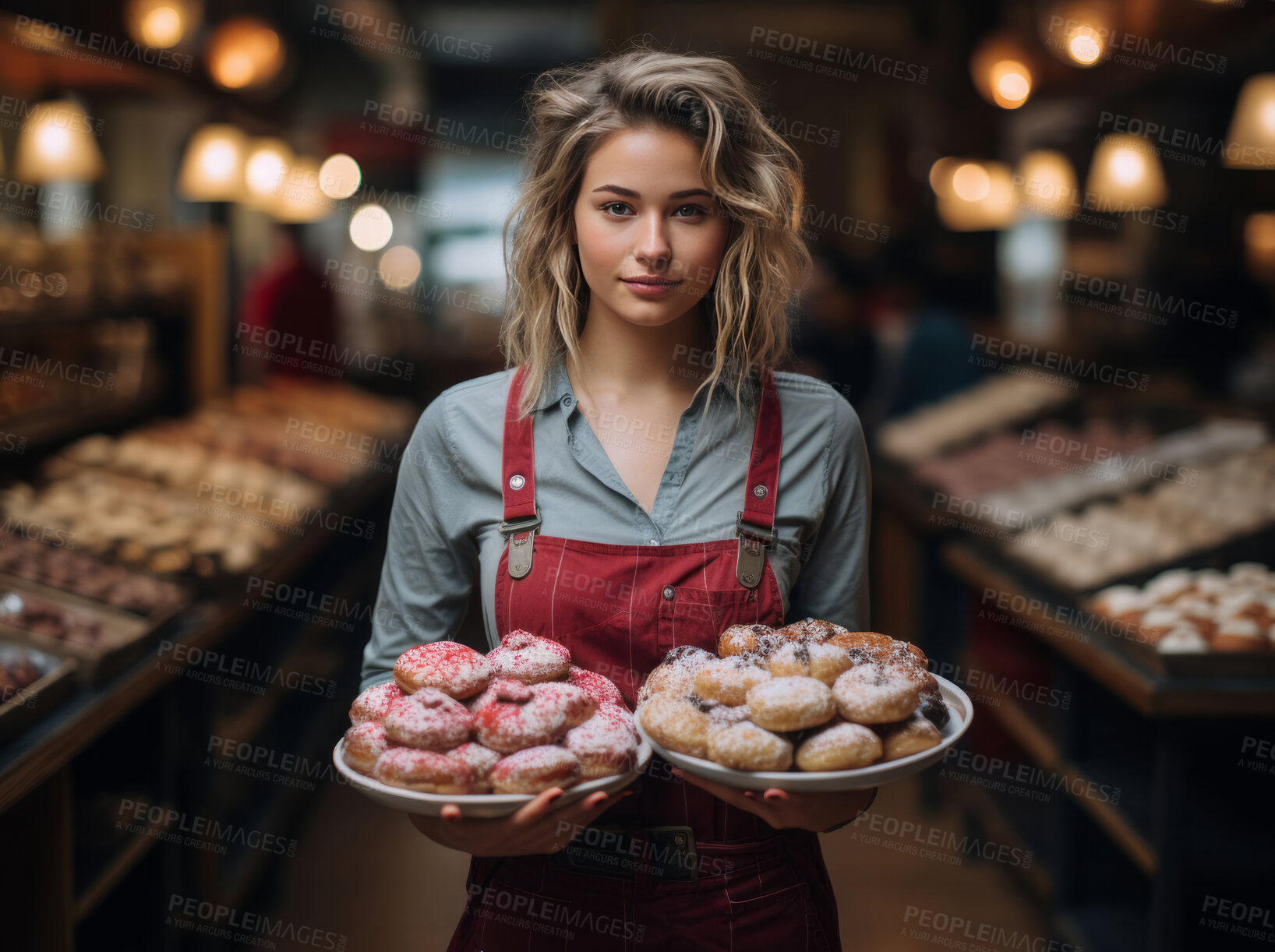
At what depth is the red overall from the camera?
60.3 inches

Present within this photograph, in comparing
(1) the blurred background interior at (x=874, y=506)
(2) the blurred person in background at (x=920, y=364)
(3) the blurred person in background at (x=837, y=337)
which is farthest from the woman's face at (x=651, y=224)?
(3) the blurred person in background at (x=837, y=337)

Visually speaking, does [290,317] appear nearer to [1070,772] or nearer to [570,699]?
[1070,772]

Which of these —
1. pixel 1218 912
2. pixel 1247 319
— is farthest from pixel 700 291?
pixel 1247 319

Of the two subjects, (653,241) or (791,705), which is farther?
(653,241)

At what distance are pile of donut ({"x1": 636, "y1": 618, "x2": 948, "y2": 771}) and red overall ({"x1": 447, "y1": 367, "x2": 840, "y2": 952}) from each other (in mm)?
95

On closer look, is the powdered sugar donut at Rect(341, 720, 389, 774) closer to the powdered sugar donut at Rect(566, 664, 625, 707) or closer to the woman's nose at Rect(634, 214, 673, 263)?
the powdered sugar donut at Rect(566, 664, 625, 707)

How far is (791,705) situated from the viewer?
1329 millimetres

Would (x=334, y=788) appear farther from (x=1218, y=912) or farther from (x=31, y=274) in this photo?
(x=1218, y=912)

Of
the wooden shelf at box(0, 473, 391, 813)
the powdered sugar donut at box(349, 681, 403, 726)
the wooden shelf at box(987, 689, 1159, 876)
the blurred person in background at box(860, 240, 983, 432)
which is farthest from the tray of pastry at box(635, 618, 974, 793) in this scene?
the blurred person in background at box(860, 240, 983, 432)

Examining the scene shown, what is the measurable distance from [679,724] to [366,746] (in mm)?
391

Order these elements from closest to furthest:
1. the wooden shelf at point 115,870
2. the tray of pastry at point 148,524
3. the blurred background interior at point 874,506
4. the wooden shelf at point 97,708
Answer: the wooden shelf at point 97,708 → the wooden shelf at point 115,870 → the blurred background interior at point 874,506 → the tray of pastry at point 148,524

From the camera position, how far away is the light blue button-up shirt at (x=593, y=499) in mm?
1637

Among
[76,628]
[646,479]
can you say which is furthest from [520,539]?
[76,628]

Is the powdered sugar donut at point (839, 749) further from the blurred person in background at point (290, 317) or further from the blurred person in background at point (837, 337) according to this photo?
the blurred person in background at point (290, 317)
